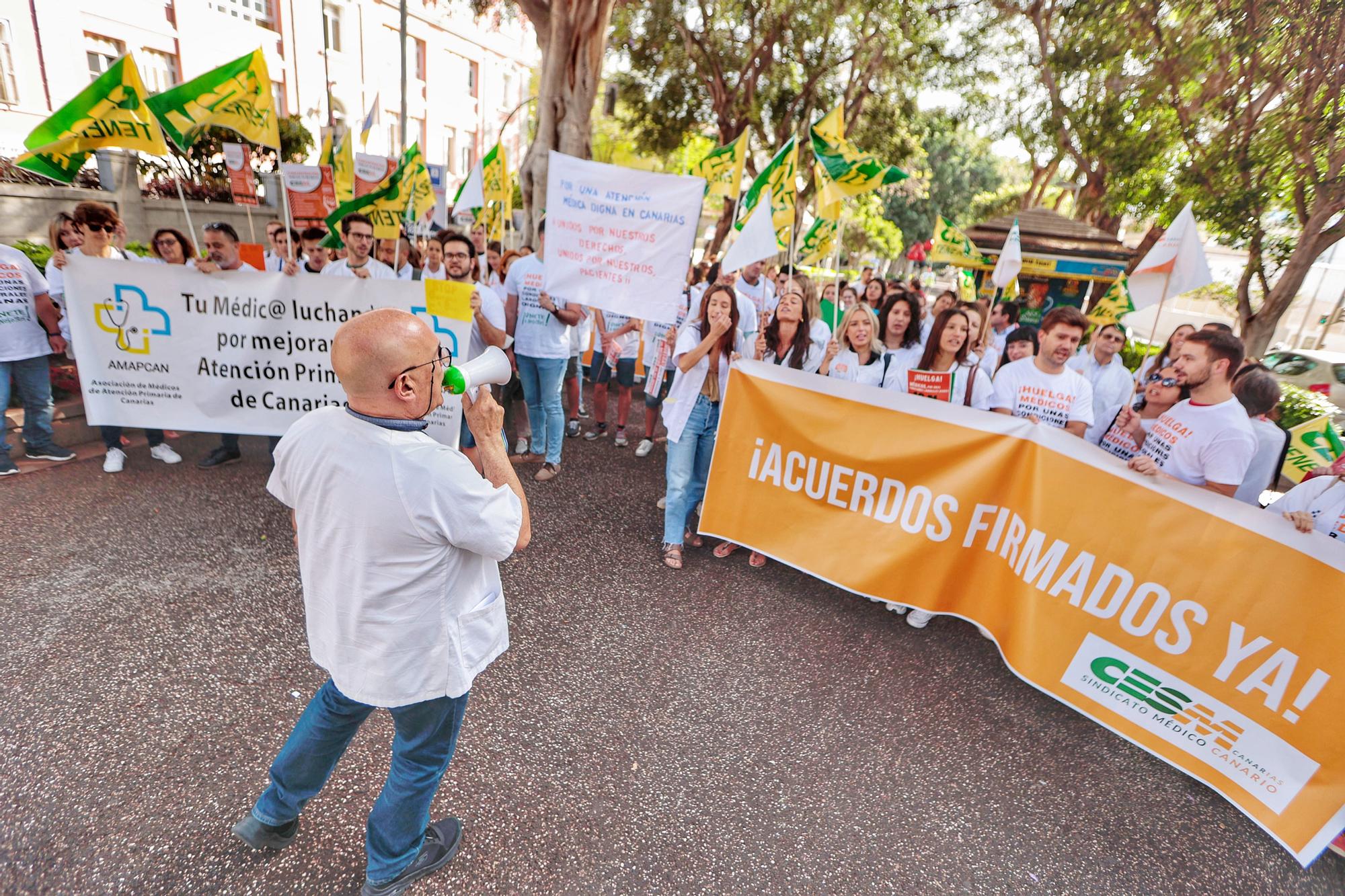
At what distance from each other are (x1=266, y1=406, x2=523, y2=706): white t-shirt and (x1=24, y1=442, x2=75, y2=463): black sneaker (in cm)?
466

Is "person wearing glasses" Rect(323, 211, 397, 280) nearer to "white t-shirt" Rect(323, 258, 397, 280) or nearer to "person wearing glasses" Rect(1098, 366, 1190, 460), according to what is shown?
"white t-shirt" Rect(323, 258, 397, 280)

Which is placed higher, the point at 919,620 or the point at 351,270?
the point at 351,270

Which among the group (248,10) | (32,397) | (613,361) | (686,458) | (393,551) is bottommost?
(32,397)

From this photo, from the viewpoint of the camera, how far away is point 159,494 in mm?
4773

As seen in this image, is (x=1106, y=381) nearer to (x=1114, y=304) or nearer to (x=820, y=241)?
(x=1114, y=304)

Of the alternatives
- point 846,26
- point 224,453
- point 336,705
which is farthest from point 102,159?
point 846,26

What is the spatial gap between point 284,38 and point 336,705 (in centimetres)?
3178

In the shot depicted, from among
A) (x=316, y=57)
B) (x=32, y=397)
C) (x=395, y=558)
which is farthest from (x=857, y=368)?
(x=316, y=57)

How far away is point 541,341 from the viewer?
557 cm

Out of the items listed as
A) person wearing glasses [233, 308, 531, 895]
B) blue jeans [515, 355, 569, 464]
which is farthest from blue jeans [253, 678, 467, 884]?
blue jeans [515, 355, 569, 464]

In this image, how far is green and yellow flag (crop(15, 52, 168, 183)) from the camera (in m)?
3.81

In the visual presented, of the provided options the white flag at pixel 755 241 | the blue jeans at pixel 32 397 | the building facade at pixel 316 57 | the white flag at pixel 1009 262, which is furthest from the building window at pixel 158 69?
the white flag at pixel 1009 262

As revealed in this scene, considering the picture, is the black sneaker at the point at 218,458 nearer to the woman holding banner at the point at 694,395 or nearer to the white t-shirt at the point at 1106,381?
the woman holding banner at the point at 694,395

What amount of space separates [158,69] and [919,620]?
29.1 m
